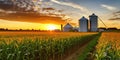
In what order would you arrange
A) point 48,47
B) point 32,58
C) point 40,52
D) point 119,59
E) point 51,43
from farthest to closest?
point 51,43, point 48,47, point 40,52, point 32,58, point 119,59

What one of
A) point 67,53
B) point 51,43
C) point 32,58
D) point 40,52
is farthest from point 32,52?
point 67,53

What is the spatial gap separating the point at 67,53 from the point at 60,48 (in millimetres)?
4731

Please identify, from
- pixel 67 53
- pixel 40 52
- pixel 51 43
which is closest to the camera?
pixel 40 52

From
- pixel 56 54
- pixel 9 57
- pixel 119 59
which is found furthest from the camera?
pixel 56 54

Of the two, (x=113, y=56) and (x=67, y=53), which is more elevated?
(x=113, y=56)

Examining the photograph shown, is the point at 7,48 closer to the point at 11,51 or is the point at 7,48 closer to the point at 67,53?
the point at 11,51

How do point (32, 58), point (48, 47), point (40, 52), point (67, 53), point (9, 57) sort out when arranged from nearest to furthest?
1. point (9, 57)
2. point (32, 58)
3. point (40, 52)
4. point (48, 47)
5. point (67, 53)

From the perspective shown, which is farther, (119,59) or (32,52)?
(32,52)

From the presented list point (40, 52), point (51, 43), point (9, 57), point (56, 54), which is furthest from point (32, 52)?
point (56, 54)

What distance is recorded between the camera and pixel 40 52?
16.6m

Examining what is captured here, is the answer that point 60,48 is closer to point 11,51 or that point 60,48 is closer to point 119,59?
point 11,51

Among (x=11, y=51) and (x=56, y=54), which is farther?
(x=56, y=54)

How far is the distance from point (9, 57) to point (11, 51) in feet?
2.04

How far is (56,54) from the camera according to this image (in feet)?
68.1
